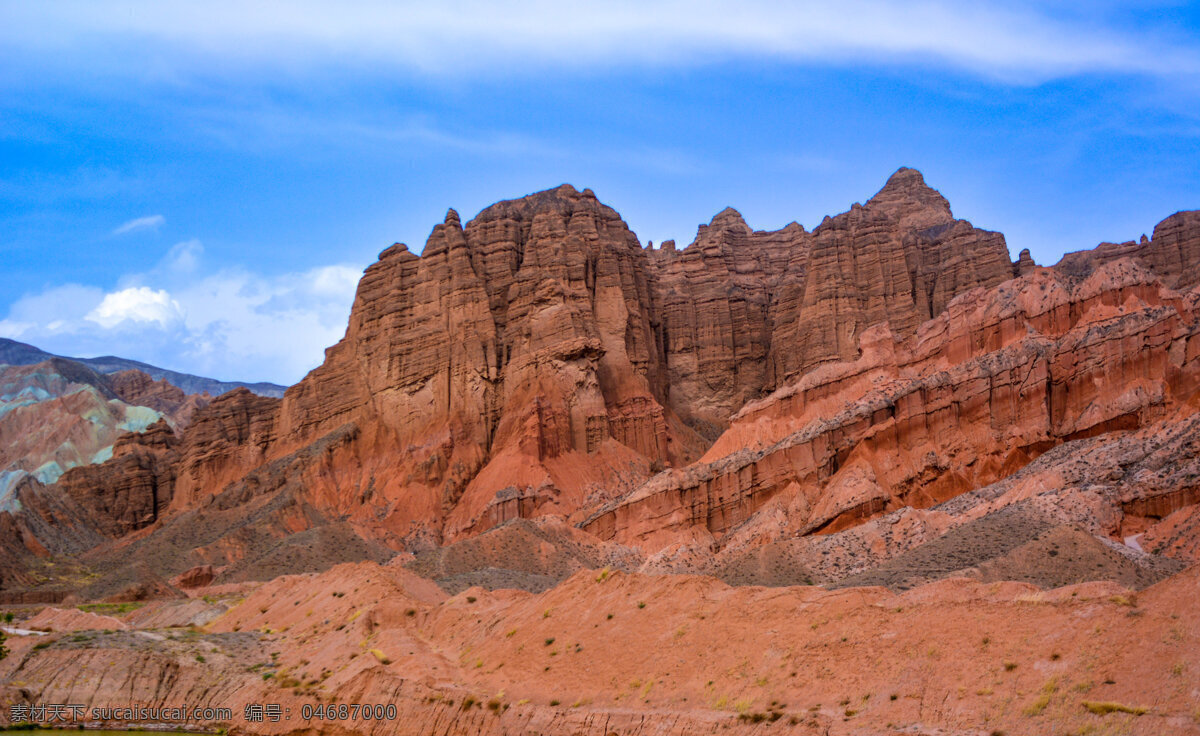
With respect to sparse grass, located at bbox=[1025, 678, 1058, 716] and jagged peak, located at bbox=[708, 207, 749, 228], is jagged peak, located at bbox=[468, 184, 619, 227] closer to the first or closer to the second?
jagged peak, located at bbox=[708, 207, 749, 228]

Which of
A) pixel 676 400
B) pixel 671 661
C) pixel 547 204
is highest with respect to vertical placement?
pixel 547 204

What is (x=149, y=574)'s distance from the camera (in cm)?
9244

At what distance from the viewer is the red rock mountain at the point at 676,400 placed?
75188 millimetres

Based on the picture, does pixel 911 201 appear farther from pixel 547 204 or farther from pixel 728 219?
pixel 547 204

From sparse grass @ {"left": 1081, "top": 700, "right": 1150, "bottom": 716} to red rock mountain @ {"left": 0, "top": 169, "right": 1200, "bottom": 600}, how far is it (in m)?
27.5

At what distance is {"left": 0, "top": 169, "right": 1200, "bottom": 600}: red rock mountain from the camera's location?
75188 millimetres

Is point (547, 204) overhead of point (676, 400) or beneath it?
overhead

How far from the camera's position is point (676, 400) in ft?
435

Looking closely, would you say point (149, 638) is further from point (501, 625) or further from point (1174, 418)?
point (1174, 418)

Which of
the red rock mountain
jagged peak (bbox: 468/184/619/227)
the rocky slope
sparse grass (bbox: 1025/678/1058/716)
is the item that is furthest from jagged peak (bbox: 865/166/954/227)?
sparse grass (bbox: 1025/678/1058/716)

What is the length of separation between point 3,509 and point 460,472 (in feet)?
161

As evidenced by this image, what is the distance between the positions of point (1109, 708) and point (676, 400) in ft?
349

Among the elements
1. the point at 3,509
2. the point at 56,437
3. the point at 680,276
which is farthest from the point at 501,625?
the point at 56,437

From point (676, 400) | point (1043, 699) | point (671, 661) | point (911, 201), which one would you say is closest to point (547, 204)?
point (676, 400)
